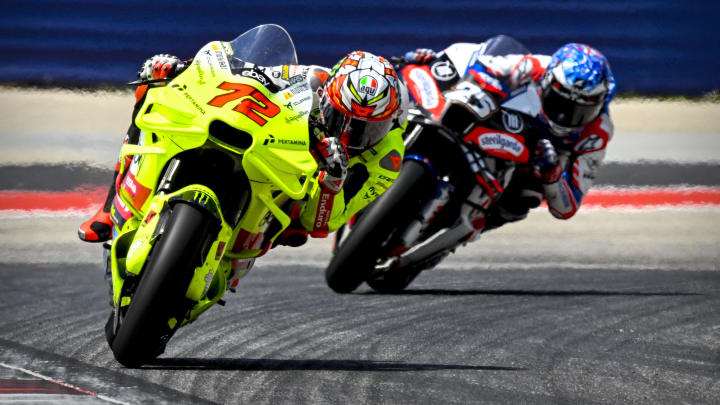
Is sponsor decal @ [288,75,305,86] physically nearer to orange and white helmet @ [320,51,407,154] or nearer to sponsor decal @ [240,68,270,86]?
sponsor decal @ [240,68,270,86]

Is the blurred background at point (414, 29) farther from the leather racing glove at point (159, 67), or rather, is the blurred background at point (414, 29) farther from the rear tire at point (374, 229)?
the leather racing glove at point (159, 67)

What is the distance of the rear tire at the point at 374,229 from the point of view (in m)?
7.08

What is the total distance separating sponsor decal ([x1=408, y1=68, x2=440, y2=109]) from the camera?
7480 mm

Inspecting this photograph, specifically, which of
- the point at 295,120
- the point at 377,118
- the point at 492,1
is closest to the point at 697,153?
the point at 492,1

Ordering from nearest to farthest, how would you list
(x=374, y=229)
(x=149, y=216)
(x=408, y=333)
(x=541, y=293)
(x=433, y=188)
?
(x=149, y=216) < (x=408, y=333) < (x=374, y=229) < (x=433, y=188) < (x=541, y=293)

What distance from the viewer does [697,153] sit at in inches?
471

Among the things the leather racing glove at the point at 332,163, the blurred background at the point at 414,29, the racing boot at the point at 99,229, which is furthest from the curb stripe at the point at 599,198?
the leather racing glove at the point at 332,163

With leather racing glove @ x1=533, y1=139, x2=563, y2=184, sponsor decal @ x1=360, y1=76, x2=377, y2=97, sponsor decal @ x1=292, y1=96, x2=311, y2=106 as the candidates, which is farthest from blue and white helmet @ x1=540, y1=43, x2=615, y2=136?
sponsor decal @ x1=292, y1=96, x2=311, y2=106

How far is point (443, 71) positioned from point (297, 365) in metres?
3.03

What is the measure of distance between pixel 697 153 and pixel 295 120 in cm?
800

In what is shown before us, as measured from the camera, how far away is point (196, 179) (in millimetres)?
4645

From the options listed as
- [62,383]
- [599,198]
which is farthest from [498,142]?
[599,198]

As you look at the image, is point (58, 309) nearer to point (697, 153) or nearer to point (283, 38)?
point (283, 38)

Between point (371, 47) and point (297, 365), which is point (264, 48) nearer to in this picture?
point (297, 365)
